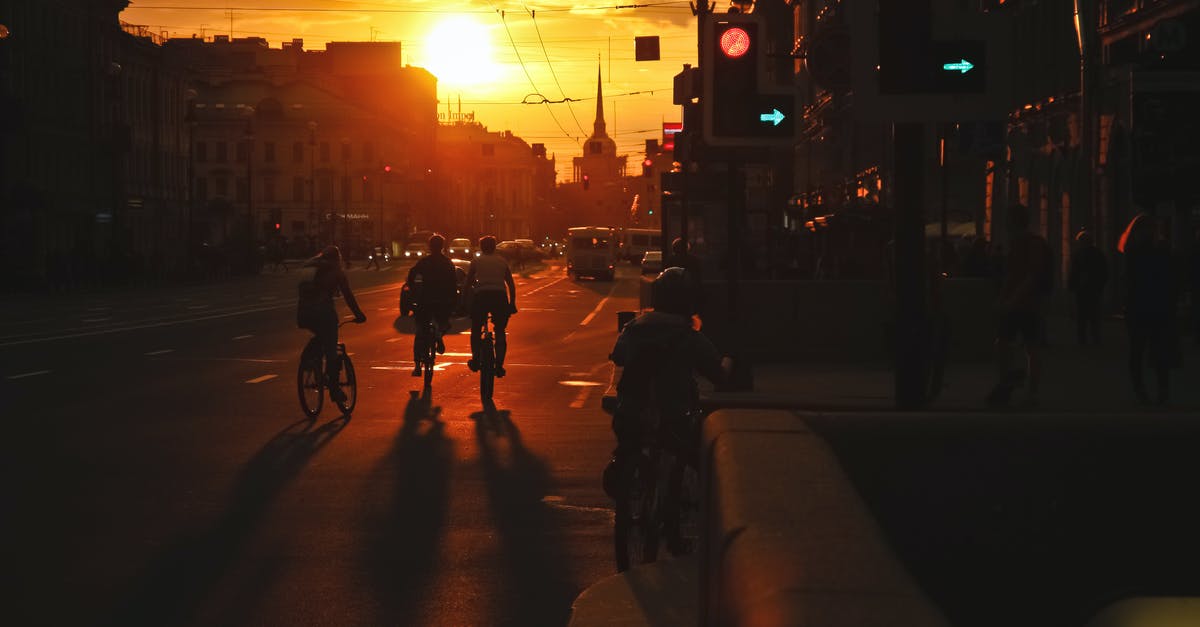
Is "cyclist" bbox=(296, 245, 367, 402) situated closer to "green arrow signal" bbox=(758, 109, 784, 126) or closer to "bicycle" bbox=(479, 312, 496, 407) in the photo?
"bicycle" bbox=(479, 312, 496, 407)

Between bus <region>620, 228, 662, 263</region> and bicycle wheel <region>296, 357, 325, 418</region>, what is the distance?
116 m

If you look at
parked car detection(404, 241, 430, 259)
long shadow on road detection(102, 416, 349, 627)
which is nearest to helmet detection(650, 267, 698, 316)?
long shadow on road detection(102, 416, 349, 627)

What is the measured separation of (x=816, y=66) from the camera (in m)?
16.9

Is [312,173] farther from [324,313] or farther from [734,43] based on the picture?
[734,43]

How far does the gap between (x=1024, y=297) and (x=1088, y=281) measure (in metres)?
11.1

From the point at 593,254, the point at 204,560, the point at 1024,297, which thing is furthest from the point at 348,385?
the point at 593,254

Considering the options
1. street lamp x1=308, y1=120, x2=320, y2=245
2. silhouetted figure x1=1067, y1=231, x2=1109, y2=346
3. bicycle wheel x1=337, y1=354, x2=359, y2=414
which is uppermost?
street lamp x1=308, y1=120, x2=320, y2=245

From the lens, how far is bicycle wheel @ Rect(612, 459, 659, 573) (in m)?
8.80

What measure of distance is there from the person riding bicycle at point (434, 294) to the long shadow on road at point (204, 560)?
7752 millimetres

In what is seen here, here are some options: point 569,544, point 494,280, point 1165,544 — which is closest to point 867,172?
point 494,280

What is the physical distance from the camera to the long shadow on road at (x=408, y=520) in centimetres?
859

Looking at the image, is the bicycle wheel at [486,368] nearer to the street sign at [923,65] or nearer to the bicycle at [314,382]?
the bicycle at [314,382]

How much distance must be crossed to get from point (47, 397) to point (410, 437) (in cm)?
522

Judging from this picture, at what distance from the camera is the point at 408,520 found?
11008 mm
